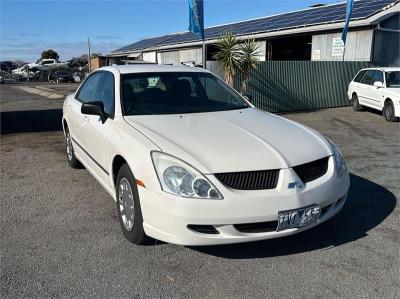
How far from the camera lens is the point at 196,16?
1258cm

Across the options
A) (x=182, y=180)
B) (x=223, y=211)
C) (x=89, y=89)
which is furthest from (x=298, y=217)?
(x=89, y=89)

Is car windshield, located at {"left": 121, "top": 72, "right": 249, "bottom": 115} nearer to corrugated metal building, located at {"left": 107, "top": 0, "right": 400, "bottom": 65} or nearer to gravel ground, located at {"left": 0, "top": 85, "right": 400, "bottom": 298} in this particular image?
gravel ground, located at {"left": 0, "top": 85, "right": 400, "bottom": 298}

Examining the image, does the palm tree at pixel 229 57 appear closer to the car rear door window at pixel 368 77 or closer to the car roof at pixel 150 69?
the car rear door window at pixel 368 77

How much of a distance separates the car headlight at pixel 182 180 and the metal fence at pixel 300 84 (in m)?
10.4

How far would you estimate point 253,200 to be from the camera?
125 inches

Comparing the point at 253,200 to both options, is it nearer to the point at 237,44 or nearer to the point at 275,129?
the point at 275,129

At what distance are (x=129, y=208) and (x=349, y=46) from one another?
1606cm

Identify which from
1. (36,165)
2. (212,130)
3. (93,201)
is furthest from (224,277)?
(36,165)

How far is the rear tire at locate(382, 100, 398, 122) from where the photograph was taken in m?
11.9

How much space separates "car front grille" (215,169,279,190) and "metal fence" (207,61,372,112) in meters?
10.3

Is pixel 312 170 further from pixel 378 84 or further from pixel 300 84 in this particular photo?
pixel 300 84

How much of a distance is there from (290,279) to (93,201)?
2567 millimetres

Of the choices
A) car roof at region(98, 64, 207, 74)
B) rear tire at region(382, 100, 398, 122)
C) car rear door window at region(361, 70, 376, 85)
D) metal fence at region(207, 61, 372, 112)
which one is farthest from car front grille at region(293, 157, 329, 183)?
car rear door window at region(361, 70, 376, 85)

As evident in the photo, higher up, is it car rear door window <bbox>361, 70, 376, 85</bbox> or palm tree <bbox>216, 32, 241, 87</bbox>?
palm tree <bbox>216, 32, 241, 87</bbox>
